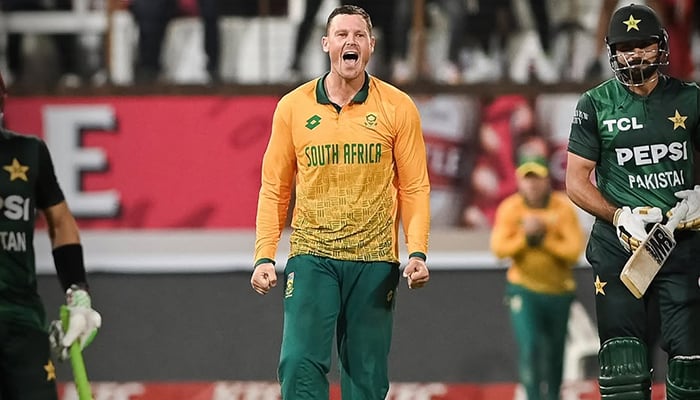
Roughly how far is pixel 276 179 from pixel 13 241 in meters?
1.27

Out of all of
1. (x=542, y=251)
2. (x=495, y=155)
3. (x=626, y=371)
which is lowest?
(x=542, y=251)

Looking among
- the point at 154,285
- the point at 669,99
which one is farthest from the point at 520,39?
the point at 669,99

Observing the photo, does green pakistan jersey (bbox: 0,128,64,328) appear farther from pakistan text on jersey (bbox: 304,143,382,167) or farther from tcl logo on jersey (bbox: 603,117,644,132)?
tcl logo on jersey (bbox: 603,117,644,132)

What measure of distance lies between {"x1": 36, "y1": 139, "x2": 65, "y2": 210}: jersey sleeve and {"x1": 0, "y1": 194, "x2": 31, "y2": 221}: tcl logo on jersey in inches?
6.1

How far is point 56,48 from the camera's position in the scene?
12.6m

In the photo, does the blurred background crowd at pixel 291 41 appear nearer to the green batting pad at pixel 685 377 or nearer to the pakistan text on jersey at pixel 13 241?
the green batting pad at pixel 685 377

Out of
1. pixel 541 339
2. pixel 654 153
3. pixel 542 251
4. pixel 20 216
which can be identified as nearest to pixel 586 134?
pixel 654 153

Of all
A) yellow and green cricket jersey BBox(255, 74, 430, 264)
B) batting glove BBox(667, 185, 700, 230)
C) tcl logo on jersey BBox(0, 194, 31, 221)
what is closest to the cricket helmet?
batting glove BBox(667, 185, 700, 230)

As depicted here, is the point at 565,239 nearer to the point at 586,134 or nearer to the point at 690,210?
the point at 586,134

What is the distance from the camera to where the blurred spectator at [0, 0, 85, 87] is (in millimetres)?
12516

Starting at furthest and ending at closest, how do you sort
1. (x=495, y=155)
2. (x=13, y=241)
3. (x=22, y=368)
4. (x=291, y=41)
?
(x=291, y=41), (x=495, y=155), (x=13, y=241), (x=22, y=368)

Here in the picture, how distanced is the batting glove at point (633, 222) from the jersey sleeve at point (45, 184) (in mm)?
2514

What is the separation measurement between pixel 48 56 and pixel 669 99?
285 inches

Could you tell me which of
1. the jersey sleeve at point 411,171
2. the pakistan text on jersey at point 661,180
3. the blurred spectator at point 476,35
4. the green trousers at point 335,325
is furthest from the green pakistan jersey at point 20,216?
the blurred spectator at point 476,35
